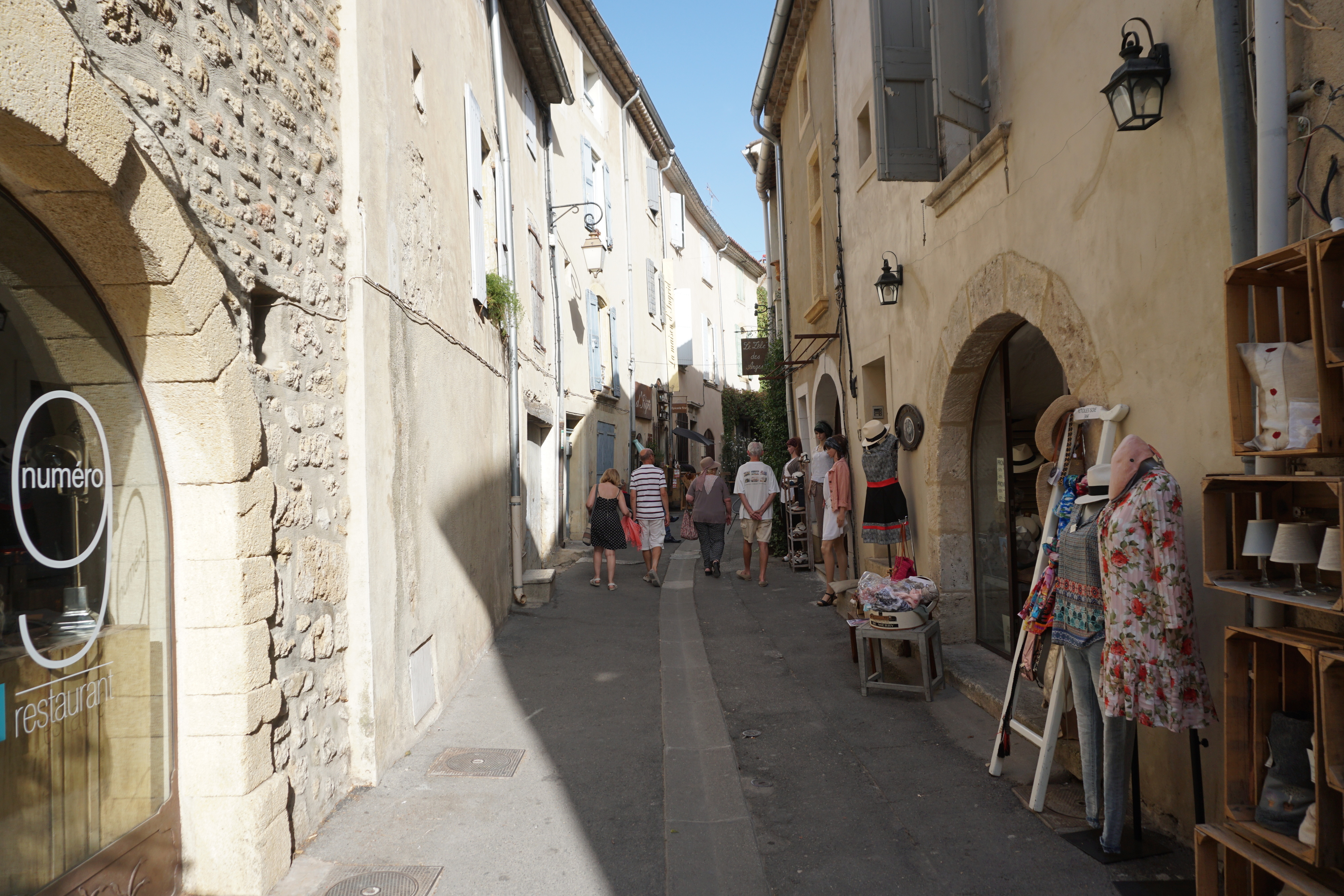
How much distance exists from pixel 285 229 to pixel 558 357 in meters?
8.99

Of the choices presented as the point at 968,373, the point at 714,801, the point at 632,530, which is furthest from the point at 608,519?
the point at 714,801

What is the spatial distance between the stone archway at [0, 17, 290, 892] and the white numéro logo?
28 cm

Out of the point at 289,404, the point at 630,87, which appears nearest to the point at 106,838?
the point at 289,404

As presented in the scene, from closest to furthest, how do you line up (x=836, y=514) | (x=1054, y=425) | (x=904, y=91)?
(x=1054, y=425) < (x=904, y=91) < (x=836, y=514)

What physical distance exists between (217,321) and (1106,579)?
3.28m

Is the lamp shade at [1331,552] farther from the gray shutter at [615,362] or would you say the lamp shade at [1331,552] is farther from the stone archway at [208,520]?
the gray shutter at [615,362]

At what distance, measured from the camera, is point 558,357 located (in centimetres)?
1262

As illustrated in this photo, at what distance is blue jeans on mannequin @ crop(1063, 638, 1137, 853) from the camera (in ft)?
10.9

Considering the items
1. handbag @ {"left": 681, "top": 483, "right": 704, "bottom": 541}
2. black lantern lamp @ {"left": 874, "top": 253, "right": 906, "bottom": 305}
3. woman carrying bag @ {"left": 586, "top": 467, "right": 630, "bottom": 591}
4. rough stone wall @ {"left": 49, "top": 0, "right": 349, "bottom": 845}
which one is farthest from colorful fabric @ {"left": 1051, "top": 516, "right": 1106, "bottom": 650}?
handbag @ {"left": 681, "top": 483, "right": 704, "bottom": 541}

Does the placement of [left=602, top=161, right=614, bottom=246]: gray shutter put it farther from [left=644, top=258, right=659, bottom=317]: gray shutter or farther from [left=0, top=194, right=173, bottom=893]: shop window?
[left=0, top=194, right=173, bottom=893]: shop window

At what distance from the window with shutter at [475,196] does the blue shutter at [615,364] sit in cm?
935

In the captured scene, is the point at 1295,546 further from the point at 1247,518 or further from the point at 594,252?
the point at 594,252

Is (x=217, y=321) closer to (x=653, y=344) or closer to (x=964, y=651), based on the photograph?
(x=964, y=651)

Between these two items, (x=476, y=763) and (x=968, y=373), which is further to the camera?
(x=968, y=373)
